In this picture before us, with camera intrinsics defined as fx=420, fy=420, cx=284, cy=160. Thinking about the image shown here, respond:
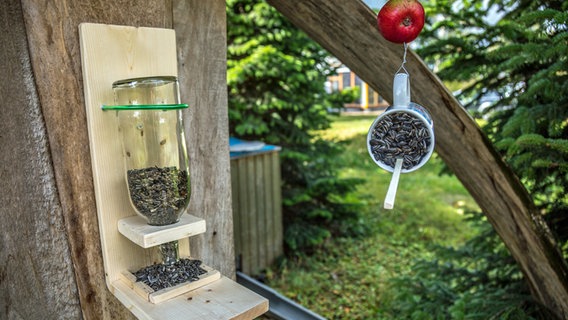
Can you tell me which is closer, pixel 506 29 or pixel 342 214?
pixel 506 29

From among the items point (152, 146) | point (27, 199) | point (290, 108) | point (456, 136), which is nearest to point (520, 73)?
point (456, 136)

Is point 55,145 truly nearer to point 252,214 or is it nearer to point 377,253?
point 252,214

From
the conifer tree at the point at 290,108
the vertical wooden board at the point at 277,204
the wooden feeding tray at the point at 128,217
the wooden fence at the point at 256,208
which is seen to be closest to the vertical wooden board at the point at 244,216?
the wooden fence at the point at 256,208

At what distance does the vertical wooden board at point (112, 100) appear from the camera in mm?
906

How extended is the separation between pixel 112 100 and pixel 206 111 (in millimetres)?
271

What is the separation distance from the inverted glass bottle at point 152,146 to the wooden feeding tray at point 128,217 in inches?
1.3

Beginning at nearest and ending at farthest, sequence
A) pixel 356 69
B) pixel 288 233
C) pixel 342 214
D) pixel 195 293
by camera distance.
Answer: pixel 195 293 → pixel 356 69 → pixel 288 233 → pixel 342 214

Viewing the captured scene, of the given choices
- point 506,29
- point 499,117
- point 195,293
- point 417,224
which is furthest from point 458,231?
point 195,293

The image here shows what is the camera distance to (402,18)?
3.06ft

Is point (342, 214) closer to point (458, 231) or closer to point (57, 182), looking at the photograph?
point (458, 231)

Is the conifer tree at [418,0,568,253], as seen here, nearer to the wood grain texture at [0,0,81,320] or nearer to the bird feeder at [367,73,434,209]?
the bird feeder at [367,73,434,209]

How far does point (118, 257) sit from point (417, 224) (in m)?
4.79

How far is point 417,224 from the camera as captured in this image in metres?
5.25

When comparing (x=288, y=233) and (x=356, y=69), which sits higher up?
(x=356, y=69)
